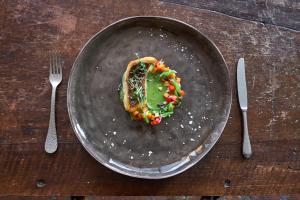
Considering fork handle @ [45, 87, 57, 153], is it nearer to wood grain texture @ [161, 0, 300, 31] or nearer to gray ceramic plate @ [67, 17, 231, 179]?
gray ceramic plate @ [67, 17, 231, 179]

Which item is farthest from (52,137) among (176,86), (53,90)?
(176,86)

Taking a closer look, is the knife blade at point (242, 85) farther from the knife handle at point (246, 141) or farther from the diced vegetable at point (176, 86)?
the diced vegetable at point (176, 86)

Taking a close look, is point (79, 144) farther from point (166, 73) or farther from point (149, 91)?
point (166, 73)

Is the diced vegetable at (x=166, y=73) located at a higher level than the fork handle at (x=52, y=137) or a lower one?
higher

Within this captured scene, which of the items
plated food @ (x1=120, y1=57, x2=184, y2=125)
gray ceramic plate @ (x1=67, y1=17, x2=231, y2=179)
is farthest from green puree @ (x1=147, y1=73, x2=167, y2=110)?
gray ceramic plate @ (x1=67, y1=17, x2=231, y2=179)

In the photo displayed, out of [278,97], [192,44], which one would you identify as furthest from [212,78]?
[278,97]

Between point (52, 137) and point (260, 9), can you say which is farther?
point (260, 9)

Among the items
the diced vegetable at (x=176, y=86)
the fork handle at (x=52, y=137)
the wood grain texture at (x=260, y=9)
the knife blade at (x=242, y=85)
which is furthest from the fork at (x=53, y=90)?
the knife blade at (x=242, y=85)
